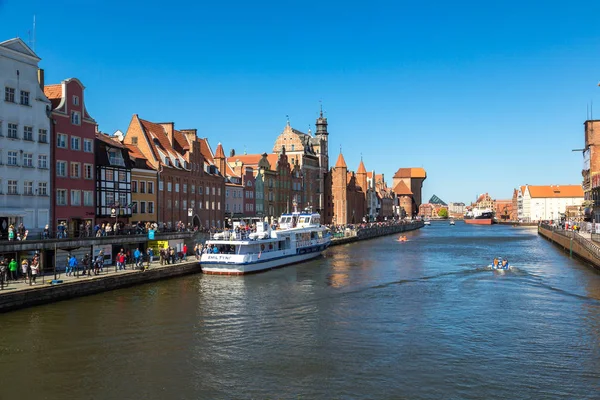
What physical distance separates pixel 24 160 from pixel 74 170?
6.44 metres

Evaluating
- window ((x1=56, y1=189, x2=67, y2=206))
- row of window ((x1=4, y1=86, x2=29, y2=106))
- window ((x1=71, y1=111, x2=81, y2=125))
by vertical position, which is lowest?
window ((x1=56, y1=189, x2=67, y2=206))

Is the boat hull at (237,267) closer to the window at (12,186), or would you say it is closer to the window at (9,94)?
the window at (12,186)

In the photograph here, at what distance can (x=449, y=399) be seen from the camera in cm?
2291

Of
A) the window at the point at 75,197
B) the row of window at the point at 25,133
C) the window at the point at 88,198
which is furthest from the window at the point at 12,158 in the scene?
the window at the point at 88,198

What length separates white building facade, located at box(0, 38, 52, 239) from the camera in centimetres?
5034

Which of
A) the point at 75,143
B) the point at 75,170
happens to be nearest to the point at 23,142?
the point at 75,143

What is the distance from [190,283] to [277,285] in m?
7.78

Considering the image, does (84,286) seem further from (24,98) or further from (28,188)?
(24,98)

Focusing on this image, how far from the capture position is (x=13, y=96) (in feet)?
168

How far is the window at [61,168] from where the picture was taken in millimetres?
56156

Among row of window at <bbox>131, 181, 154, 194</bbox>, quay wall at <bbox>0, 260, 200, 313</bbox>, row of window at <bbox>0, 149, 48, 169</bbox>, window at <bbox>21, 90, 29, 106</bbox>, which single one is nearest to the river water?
quay wall at <bbox>0, 260, 200, 313</bbox>

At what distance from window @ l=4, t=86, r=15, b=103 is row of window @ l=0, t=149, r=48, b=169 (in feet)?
15.0

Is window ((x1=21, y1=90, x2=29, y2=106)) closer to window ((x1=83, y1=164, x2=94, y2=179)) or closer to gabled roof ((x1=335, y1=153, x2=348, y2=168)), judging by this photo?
window ((x1=83, y1=164, x2=94, y2=179))

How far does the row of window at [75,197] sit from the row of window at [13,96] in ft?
29.5
